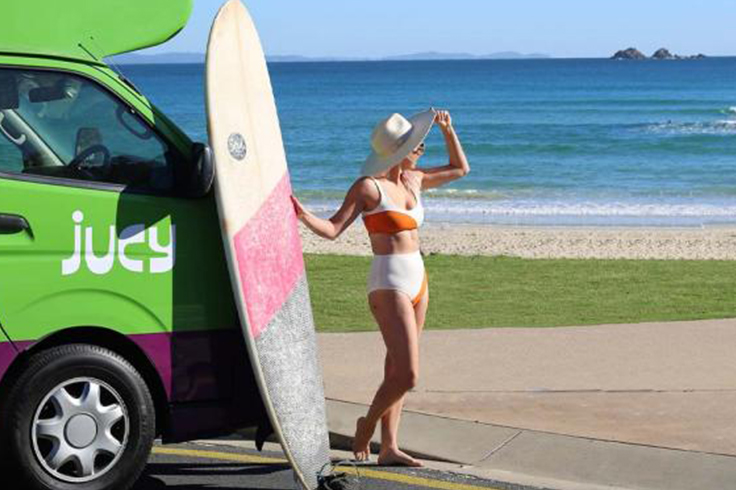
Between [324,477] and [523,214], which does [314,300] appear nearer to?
[324,477]

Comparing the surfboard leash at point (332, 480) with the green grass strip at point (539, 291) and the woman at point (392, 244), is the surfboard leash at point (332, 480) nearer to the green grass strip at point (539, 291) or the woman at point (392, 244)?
the woman at point (392, 244)

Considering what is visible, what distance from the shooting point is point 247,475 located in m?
7.03

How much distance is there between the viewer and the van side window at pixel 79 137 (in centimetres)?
633

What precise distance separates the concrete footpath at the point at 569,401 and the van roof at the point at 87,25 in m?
2.26

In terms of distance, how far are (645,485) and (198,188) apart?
7.91 feet

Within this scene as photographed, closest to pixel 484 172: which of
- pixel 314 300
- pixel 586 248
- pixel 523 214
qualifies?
pixel 523 214

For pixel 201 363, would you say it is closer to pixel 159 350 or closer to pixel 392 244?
pixel 159 350

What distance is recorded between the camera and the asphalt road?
6.79 meters

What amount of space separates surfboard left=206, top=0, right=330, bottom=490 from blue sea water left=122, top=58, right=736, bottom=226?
21457 millimetres

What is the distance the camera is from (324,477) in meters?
6.41

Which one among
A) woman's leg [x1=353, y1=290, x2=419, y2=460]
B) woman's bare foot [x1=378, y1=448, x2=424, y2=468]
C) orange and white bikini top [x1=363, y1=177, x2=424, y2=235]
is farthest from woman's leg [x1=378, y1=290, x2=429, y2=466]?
orange and white bikini top [x1=363, y1=177, x2=424, y2=235]

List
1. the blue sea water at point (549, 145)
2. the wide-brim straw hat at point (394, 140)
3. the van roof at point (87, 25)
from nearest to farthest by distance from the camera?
the van roof at point (87, 25) < the wide-brim straw hat at point (394, 140) < the blue sea water at point (549, 145)

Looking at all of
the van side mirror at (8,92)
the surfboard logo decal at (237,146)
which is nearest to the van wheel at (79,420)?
the surfboard logo decal at (237,146)

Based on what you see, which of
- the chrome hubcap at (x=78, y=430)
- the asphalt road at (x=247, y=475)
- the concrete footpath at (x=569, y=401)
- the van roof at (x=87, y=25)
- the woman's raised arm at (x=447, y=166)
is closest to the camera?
the chrome hubcap at (x=78, y=430)
